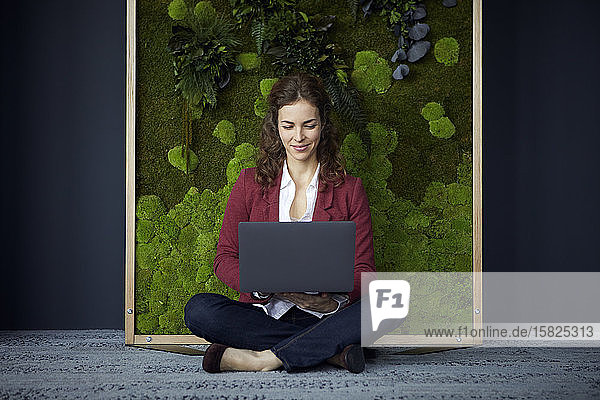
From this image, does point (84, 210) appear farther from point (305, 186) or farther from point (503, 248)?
point (503, 248)

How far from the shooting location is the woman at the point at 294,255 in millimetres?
2281

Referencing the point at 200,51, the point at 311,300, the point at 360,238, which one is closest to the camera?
the point at 311,300

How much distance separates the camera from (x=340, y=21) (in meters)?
2.87

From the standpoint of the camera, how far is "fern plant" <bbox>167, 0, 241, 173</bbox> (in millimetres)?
2807

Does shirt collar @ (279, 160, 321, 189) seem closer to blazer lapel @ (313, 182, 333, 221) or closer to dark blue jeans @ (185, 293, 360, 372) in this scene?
blazer lapel @ (313, 182, 333, 221)

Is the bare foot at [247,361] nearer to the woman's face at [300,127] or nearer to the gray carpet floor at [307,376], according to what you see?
the gray carpet floor at [307,376]

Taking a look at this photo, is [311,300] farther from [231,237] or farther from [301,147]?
[301,147]

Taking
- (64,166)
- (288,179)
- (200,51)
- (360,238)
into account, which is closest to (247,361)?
(360,238)

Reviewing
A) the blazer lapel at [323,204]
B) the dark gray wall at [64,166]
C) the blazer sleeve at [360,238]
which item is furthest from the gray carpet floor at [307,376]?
the blazer lapel at [323,204]

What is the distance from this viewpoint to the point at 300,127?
2568mm

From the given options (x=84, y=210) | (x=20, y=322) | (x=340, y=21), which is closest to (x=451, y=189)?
(x=340, y=21)

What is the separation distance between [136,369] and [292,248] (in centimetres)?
73

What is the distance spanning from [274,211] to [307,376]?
711mm

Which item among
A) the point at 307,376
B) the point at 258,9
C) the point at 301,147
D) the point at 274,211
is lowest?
the point at 307,376
